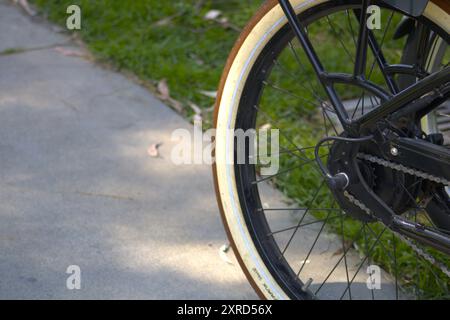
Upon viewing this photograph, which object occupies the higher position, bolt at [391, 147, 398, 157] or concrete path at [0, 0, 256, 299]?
concrete path at [0, 0, 256, 299]

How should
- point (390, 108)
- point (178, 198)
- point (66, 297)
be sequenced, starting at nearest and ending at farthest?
point (390, 108), point (66, 297), point (178, 198)

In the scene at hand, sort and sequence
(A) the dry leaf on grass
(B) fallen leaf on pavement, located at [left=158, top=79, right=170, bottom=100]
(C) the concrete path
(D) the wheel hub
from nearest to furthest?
(D) the wheel hub → (C) the concrete path → (B) fallen leaf on pavement, located at [left=158, top=79, right=170, bottom=100] → (A) the dry leaf on grass

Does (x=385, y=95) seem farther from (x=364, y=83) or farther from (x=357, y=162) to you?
(x=357, y=162)

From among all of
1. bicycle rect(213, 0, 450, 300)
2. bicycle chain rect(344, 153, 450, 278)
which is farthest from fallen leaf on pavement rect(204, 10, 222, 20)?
bicycle chain rect(344, 153, 450, 278)

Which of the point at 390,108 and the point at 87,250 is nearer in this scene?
the point at 390,108

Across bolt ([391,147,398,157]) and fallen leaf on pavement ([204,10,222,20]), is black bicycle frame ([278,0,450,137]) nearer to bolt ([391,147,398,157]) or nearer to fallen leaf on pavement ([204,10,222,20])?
bolt ([391,147,398,157])

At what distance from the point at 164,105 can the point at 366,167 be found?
1.78 m

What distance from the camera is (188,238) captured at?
285 cm

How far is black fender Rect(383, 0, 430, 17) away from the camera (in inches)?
72.0

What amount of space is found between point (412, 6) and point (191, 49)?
2482mm

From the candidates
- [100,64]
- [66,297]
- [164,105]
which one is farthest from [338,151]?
[100,64]

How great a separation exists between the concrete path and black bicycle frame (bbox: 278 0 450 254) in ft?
2.37

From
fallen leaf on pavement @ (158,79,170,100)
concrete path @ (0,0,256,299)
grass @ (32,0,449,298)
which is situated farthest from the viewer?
fallen leaf on pavement @ (158,79,170,100)

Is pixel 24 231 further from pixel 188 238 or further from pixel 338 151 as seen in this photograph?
pixel 338 151
